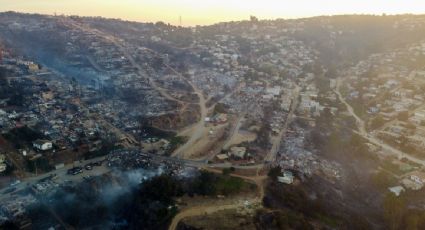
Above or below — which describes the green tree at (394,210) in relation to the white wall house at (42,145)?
below

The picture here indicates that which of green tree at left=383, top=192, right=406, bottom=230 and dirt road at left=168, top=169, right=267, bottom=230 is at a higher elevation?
dirt road at left=168, top=169, right=267, bottom=230

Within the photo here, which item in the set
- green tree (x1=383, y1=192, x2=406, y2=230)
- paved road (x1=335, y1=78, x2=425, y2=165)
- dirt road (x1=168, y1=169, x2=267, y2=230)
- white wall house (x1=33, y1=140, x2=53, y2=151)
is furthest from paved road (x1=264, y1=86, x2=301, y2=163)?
white wall house (x1=33, y1=140, x2=53, y2=151)

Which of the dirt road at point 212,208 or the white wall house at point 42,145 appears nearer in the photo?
the dirt road at point 212,208

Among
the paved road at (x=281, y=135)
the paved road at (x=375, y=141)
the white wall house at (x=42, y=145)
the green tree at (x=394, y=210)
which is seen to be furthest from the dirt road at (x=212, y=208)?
the paved road at (x=375, y=141)

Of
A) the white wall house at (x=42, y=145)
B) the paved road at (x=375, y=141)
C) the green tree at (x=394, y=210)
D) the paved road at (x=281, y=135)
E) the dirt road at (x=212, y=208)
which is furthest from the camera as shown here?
the paved road at (x=375, y=141)

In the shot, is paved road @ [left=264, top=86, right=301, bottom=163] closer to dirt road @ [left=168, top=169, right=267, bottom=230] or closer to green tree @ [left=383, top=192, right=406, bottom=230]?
dirt road @ [left=168, top=169, right=267, bottom=230]

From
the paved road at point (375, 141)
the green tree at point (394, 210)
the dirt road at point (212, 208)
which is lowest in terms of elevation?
the green tree at point (394, 210)

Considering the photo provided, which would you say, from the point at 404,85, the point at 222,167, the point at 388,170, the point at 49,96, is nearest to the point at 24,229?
the point at 222,167

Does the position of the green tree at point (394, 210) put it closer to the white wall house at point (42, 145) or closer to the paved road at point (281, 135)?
the paved road at point (281, 135)

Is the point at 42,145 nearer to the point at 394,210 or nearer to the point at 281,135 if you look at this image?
the point at 281,135

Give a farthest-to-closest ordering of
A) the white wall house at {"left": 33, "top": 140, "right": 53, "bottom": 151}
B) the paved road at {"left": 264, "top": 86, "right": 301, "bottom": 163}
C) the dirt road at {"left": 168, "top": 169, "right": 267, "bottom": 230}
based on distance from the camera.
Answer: the paved road at {"left": 264, "top": 86, "right": 301, "bottom": 163}
the white wall house at {"left": 33, "top": 140, "right": 53, "bottom": 151}
the dirt road at {"left": 168, "top": 169, "right": 267, "bottom": 230}

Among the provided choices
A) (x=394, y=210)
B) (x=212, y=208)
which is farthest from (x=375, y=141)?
(x=212, y=208)

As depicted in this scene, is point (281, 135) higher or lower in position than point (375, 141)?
higher
